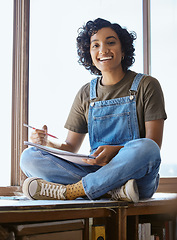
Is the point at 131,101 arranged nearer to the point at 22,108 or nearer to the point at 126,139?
the point at 126,139

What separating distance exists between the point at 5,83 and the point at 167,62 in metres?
1.34

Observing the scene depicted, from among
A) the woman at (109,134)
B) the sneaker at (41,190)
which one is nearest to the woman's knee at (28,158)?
the woman at (109,134)

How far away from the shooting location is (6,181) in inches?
75.3

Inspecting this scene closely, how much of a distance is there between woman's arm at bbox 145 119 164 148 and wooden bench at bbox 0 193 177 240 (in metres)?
0.26

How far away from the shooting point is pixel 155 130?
4.97 feet

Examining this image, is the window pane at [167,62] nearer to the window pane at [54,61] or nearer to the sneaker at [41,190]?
the window pane at [54,61]

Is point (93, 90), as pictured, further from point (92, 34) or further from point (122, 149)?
point (122, 149)

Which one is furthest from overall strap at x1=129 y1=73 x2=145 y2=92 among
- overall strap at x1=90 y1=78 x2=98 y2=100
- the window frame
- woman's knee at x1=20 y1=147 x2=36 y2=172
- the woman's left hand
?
the window frame

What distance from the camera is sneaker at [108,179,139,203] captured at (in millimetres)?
1284

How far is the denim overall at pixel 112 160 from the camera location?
1.32m

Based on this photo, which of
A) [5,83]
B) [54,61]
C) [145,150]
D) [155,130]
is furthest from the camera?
[54,61]

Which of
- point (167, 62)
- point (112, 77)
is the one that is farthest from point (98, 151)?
point (167, 62)

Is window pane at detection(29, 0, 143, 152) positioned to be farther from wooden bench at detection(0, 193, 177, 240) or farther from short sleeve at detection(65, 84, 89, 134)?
wooden bench at detection(0, 193, 177, 240)

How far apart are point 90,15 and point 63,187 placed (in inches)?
52.5
